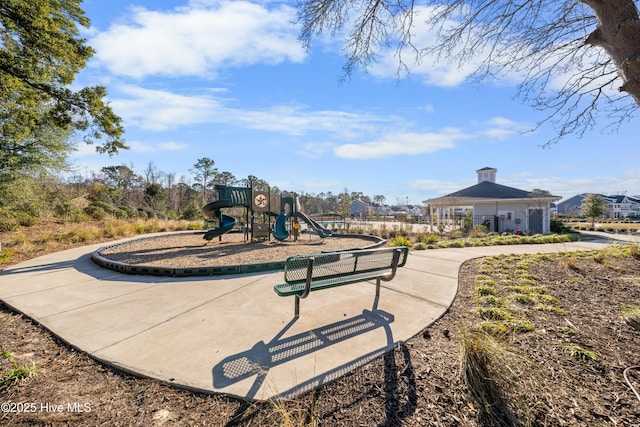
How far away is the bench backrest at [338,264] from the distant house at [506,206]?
1912cm

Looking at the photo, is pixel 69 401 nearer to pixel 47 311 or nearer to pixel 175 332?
pixel 175 332

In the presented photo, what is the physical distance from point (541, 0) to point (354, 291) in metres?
5.76

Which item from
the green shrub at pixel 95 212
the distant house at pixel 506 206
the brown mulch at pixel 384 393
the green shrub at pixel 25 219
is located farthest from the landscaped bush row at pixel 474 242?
the green shrub at pixel 95 212

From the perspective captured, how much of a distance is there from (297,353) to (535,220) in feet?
79.0

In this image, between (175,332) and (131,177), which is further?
(131,177)

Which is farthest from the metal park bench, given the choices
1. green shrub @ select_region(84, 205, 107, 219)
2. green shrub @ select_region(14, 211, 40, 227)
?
green shrub @ select_region(84, 205, 107, 219)

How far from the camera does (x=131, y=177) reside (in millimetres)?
34469

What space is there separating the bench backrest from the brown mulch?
1.25 m

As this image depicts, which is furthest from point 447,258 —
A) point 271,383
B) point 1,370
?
point 1,370

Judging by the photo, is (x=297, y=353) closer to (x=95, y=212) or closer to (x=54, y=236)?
(x=54, y=236)

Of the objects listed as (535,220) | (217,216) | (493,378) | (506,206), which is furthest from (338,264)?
(506,206)

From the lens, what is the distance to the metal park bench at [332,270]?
3398mm

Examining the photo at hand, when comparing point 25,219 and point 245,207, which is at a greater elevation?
point 245,207

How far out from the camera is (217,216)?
37.7 feet
